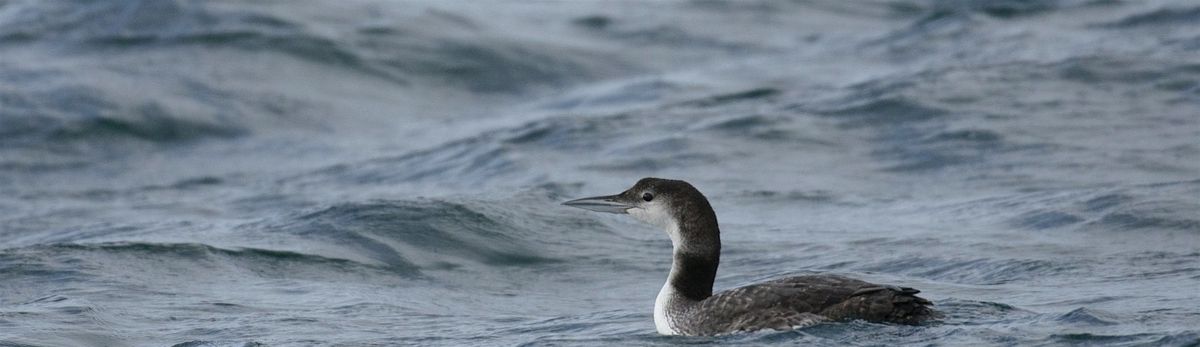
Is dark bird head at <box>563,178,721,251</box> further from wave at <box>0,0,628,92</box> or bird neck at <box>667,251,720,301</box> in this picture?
wave at <box>0,0,628,92</box>

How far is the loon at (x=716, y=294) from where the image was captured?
8.62 m

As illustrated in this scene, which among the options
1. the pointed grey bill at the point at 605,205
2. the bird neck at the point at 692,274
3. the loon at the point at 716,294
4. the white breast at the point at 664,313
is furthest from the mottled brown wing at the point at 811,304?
the pointed grey bill at the point at 605,205

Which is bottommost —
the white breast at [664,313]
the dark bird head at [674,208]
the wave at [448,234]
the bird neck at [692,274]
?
the wave at [448,234]

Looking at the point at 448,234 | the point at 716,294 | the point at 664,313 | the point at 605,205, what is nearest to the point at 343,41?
the point at 448,234

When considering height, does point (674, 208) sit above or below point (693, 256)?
above

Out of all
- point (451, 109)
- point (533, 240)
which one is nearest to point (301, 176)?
point (451, 109)

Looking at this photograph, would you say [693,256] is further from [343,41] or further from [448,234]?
[343,41]

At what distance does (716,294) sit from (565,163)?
7.89 m

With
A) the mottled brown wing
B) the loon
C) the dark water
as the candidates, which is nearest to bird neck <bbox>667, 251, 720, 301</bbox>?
the loon

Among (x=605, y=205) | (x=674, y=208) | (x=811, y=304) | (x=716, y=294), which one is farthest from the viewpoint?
(x=605, y=205)

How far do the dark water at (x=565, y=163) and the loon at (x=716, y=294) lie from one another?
0.29ft

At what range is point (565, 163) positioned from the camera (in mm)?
17047

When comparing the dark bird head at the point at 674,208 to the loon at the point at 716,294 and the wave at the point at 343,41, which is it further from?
the wave at the point at 343,41

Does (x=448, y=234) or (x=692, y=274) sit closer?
(x=692, y=274)
